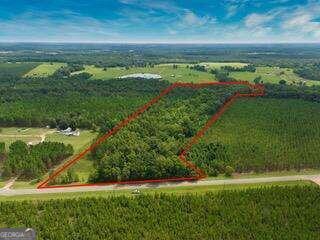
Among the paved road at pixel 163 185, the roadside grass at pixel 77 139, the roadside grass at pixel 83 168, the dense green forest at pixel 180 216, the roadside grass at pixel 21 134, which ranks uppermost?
the dense green forest at pixel 180 216

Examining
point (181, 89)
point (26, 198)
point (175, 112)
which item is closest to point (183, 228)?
point (26, 198)

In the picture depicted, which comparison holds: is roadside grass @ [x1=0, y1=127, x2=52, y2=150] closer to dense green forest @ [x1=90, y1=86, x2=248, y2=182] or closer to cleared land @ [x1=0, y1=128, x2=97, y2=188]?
cleared land @ [x1=0, y1=128, x2=97, y2=188]

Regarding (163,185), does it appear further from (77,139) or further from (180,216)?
(77,139)

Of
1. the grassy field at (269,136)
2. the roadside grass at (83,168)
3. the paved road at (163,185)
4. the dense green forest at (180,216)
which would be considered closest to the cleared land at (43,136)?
the roadside grass at (83,168)

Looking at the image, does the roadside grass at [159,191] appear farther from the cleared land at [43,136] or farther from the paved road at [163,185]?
the cleared land at [43,136]

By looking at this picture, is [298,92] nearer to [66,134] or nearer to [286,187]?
[66,134]
